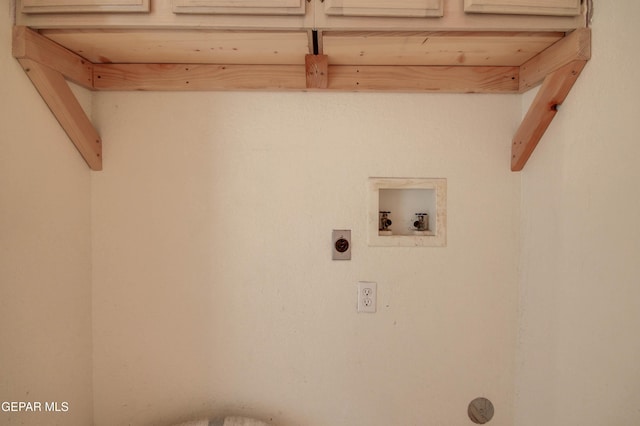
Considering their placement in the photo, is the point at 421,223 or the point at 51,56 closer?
the point at 51,56

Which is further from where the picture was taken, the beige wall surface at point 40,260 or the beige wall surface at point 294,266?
the beige wall surface at point 294,266

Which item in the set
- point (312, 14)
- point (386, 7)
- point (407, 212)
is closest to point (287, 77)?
point (312, 14)

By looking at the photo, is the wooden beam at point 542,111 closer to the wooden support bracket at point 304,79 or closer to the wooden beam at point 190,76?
the wooden support bracket at point 304,79

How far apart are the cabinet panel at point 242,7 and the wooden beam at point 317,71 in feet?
0.81

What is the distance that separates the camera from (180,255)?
1.37 m

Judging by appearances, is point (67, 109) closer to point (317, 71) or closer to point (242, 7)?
Answer: point (242, 7)

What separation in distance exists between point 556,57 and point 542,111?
171 mm

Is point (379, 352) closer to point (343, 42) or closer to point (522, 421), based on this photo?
point (522, 421)

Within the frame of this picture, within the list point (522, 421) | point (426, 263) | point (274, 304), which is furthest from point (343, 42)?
point (522, 421)

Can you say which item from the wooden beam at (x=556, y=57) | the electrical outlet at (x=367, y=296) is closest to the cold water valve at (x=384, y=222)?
the electrical outlet at (x=367, y=296)

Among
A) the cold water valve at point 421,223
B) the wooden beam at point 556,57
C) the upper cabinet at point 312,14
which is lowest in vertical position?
the cold water valve at point 421,223

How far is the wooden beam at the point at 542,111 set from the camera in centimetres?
105

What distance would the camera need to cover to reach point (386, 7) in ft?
3.16

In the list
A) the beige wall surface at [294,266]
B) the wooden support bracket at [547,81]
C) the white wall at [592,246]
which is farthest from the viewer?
the beige wall surface at [294,266]
